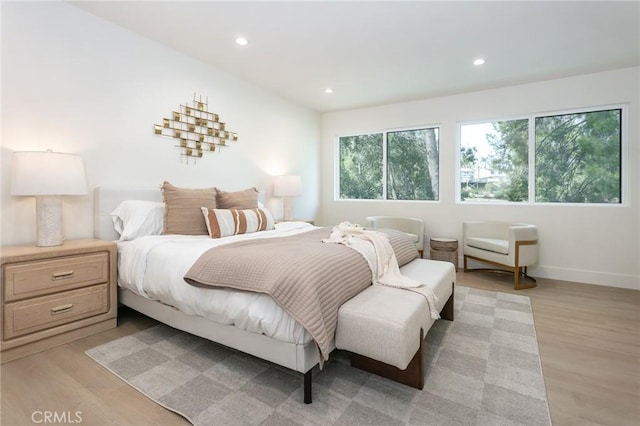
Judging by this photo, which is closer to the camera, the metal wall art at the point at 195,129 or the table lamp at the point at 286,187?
the metal wall art at the point at 195,129

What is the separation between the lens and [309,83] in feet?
13.6

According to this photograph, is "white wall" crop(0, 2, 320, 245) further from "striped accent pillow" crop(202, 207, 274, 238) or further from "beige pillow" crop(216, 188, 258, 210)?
"striped accent pillow" crop(202, 207, 274, 238)

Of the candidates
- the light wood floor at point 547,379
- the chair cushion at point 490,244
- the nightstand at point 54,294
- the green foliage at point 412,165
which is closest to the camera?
the light wood floor at point 547,379

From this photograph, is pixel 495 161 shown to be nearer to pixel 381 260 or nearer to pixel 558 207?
pixel 558 207

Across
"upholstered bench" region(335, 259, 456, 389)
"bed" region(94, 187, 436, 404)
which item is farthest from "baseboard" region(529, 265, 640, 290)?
"upholstered bench" region(335, 259, 456, 389)

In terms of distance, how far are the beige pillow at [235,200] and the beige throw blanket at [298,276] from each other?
1.21 metres

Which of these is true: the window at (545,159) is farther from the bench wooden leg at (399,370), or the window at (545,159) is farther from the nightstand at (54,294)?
the nightstand at (54,294)

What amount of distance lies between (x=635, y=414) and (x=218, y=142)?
13.3 ft

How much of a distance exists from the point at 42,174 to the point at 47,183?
7 cm

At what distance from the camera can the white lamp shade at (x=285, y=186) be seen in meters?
4.46

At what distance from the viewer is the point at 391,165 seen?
17.3 feet

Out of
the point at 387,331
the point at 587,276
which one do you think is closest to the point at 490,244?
the point at 587,276

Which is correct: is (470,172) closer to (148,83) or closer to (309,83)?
(309,83)

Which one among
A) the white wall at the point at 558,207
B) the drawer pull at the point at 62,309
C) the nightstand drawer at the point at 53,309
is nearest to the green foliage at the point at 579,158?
the white wall at the point at 558,207
